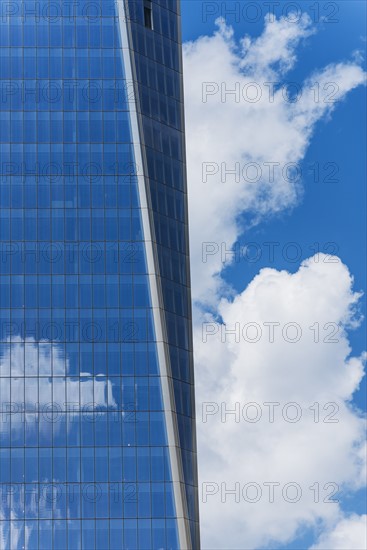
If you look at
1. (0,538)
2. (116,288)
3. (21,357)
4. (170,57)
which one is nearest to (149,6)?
(170,57)

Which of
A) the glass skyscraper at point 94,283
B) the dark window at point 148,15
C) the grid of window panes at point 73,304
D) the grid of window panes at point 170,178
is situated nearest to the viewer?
the grid of window panes at point 73,304

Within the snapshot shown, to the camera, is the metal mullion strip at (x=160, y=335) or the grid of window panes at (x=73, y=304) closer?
the metal mullion strip at (x=160, y=335)

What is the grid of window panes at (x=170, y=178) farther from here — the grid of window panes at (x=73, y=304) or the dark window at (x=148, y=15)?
the grid of window panes at (x=73, y=304)

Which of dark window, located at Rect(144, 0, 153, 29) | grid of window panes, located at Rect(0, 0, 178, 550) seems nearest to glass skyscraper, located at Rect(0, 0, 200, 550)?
grid of window panes, located at Rect(0, 0, 178, 550)

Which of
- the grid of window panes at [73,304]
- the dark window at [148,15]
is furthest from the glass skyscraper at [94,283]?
the dark window at [148,15]

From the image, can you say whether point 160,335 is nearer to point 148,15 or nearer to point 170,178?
point 170,178

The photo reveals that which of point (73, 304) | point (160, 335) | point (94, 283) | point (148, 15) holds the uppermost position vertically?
point (148, 15)

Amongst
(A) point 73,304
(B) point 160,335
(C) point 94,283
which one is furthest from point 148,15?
(B) point 160,335

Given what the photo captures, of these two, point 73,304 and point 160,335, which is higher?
point 73,304

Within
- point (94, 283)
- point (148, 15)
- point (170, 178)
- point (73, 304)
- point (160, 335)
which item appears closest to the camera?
point (160, 335)
